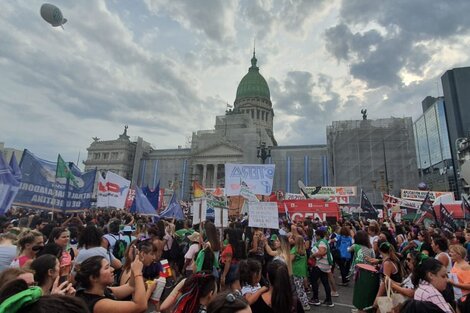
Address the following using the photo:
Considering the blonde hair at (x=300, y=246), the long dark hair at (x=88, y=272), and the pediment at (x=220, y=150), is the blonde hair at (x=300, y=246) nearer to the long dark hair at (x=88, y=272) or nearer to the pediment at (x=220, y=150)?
the long dark hair at (x=88, y=272)

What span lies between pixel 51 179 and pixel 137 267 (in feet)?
26.7

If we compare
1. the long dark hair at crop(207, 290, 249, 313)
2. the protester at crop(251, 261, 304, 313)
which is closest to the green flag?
the protester at crop(251, 261, 304, 313)

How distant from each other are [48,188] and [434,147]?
11163 cm

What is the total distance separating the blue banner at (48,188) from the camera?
28.3 ft

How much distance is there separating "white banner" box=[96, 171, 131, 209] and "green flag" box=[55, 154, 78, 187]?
1459mm

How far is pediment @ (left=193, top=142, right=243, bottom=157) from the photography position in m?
62.0

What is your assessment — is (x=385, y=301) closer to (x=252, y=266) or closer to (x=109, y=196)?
(x=252, y=266)

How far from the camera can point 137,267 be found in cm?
298

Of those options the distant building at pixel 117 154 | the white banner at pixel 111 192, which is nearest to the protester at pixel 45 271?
the white banner at pixel 111 192

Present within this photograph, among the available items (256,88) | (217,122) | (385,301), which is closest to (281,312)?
(385,301)

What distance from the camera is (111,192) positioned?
11.5 metres

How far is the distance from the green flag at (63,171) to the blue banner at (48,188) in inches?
5.8

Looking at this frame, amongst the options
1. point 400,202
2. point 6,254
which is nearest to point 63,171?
point 6,254

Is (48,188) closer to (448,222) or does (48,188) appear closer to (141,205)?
(141,205)
